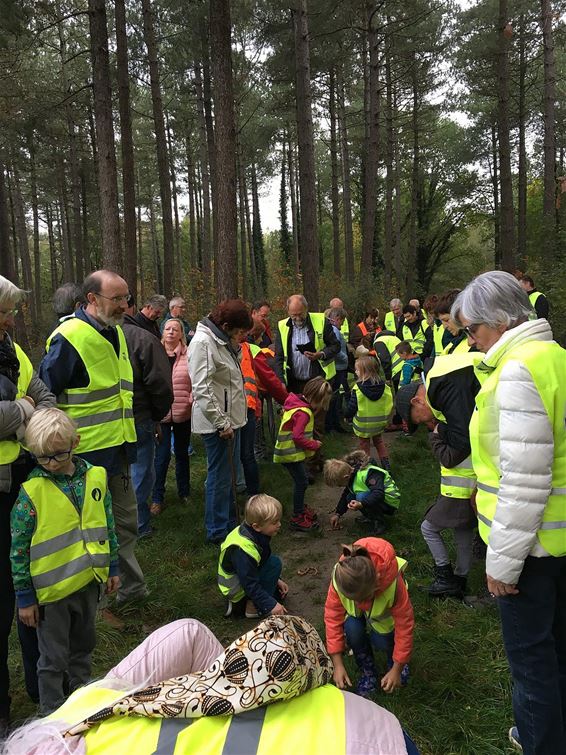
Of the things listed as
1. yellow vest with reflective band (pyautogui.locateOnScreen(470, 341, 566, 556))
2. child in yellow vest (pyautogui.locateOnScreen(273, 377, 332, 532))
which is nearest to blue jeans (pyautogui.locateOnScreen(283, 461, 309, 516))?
child in yellow vest (pyautogui.locateOnScreen(273, 377, 332, 532))

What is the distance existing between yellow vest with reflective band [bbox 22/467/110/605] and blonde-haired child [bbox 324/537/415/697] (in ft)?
3.97

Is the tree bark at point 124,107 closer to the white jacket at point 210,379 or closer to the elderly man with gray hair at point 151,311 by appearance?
the elderly man with gray hair at point 151,311

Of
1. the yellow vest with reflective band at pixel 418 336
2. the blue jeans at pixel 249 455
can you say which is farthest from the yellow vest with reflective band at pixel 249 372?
the yellow vest with reflective band at pixel 418 336

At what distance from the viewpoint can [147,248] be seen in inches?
1831

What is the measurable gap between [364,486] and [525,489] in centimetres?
264

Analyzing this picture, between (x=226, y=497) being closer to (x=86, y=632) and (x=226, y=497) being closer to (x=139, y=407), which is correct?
(x=139, y=407)

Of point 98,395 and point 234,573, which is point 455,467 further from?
point 98,395

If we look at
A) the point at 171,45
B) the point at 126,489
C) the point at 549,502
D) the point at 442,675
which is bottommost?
the point at 442,675

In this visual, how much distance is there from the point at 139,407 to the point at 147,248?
44.9m

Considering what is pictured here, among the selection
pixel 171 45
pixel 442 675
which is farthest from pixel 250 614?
pixel 171 45

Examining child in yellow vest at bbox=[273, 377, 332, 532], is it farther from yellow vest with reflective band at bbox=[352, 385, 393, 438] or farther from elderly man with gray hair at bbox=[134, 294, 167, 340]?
elderly man with gray hair at bbox=[134, 294, 167, 340]

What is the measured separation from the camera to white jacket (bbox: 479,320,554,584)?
1.94m

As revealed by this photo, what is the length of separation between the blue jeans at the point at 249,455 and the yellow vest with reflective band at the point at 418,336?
405cm

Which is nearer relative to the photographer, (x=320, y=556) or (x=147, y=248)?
(x=320, y=556)
